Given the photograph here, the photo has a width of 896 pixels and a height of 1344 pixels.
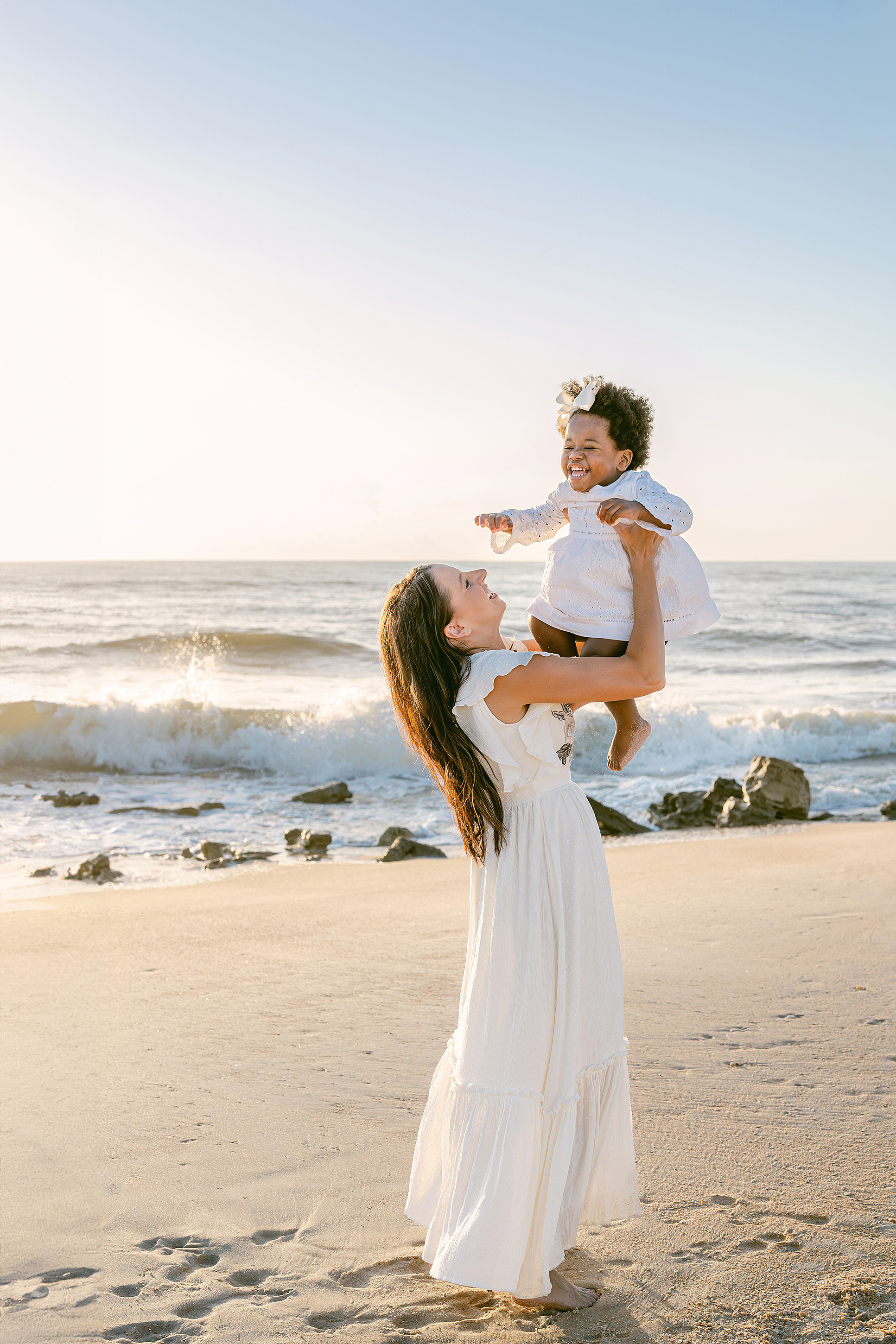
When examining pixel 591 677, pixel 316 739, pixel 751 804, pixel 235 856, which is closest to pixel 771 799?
pixel 751 804

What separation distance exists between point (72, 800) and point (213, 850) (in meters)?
3.35

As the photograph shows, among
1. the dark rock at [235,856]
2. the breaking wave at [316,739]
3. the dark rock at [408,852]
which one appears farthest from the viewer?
the breaking wave at [316,739]

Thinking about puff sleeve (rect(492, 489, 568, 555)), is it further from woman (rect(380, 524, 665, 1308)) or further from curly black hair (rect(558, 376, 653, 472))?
woman (rect(380, 524, 665, 1308))

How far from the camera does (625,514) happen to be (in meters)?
2.66

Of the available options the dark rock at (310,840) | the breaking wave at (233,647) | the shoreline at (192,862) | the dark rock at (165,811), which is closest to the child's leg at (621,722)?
the shoreline at (192,862)

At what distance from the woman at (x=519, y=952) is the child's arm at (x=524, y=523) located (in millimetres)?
480

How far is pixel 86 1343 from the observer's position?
8.71 feet

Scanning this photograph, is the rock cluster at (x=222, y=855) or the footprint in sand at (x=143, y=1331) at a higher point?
the footprint in sand at (x=143, y=1331)

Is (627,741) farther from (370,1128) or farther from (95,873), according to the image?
(95,873)

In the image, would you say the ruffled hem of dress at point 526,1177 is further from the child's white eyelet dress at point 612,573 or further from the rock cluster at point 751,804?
the rock cluster at point 751,804

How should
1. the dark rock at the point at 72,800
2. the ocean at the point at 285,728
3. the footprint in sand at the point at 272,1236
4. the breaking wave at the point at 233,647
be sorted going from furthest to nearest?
the breaking wave at the point at 233,647 → the dark rock at the point at 72,800 → the ocean at the point at 285,728 → the footprint in sand at the point at 272,1236

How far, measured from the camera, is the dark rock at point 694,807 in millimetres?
10289

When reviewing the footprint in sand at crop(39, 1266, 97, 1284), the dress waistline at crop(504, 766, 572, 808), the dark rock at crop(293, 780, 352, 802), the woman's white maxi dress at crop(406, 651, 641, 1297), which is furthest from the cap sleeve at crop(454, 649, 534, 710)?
the dark rock at crop(293, 780, 352, 802)

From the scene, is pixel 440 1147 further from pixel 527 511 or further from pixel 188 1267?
pixel 527 511
